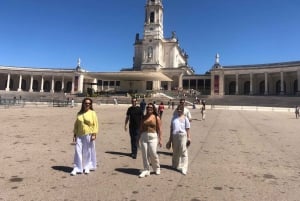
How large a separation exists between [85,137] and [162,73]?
237ft

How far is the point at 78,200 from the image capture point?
5082 millimetres

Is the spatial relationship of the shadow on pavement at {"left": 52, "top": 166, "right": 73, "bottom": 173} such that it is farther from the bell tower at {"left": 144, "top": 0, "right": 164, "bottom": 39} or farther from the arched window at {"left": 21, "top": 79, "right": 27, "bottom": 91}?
the arched window at {"left": 21, "top": 79, "right": 27, "bottom": 91}

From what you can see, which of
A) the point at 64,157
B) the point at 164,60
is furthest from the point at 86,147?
the point at 164,60

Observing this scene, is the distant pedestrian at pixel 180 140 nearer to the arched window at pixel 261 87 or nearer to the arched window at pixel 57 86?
the arched window at pixel 261 87

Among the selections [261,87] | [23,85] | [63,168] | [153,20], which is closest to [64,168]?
[63,168]

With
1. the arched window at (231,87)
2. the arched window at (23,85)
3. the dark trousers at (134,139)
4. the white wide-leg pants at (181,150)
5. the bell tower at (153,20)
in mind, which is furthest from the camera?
the arched window at (23,85)

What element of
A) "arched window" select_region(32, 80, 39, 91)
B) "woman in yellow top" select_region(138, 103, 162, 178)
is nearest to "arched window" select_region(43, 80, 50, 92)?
"arched window" select_region(32, 80, 39, 91)

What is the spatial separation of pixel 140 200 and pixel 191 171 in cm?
235

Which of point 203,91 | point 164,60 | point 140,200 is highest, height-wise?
point 164,60

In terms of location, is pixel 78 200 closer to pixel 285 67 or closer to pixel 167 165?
pixel 167 165

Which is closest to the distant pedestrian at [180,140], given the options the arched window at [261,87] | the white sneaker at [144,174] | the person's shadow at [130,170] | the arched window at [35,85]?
the white sneaker at [144,174]

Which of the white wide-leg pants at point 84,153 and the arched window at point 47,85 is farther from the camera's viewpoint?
the arched window at point 47,85

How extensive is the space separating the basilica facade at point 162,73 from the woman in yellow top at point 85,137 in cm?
6385

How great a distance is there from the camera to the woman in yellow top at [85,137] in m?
6.77
